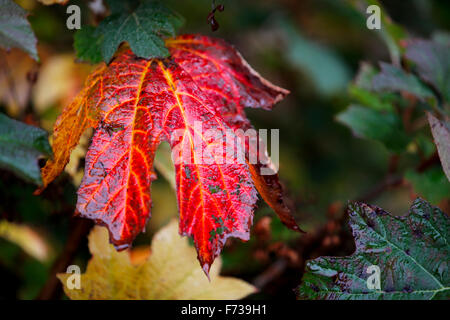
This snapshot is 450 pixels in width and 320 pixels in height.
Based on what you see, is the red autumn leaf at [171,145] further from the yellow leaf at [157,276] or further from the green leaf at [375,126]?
the green leaf at [375,126]

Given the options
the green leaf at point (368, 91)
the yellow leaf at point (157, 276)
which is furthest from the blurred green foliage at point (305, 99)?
the yellow leaf at point (157, 276)

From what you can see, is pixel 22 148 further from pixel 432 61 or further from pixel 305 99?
pixel 305 99

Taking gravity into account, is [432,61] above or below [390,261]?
above

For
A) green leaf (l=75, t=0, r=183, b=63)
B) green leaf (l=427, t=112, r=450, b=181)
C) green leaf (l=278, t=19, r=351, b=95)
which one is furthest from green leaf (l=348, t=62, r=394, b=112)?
green leaf (l=278, t=19, r=351, b=95)

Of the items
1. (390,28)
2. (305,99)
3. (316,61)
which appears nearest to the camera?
(390,28)

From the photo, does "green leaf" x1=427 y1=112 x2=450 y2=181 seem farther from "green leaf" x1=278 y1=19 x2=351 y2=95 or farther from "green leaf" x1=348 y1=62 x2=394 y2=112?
"green leaf" x1=278 y1=19 x2=351 y2=95

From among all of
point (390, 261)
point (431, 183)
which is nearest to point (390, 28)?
point (431, 183)
